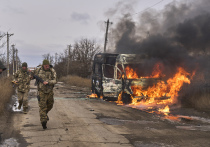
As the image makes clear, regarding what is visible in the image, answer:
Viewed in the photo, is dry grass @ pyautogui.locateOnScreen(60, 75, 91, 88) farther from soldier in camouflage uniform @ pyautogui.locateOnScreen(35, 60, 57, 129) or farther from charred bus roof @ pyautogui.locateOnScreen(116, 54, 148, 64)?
soldier in camouflage uniform @ pyautogui.locateOnScreen(35, 60, 57, 129)

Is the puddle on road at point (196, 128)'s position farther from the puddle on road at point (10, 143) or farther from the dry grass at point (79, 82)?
the dry grass at point (79, 82)

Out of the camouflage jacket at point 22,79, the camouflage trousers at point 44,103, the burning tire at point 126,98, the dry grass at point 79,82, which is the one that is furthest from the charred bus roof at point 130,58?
the dry grass at point 79,82

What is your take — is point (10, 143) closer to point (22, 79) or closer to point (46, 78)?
point (46, 78)

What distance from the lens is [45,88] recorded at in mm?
6438

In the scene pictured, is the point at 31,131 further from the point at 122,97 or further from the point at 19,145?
the point at 122,97

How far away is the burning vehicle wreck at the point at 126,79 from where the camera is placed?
11555 mm

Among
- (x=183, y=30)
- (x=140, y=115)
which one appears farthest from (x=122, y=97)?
(x=183, y=30)

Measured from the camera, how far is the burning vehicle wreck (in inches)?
455

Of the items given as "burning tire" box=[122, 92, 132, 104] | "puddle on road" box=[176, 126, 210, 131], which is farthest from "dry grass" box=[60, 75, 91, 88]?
"puddle on road" box=[176, 126, 210, 131]

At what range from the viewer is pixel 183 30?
42.4 feet

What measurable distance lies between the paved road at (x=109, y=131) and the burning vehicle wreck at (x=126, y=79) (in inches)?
114

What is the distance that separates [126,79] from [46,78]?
225 inches

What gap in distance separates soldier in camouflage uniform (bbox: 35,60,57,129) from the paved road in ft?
1.59

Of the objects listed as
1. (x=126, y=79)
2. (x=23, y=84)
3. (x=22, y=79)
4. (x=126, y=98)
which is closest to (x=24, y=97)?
(x=23, y=84)
